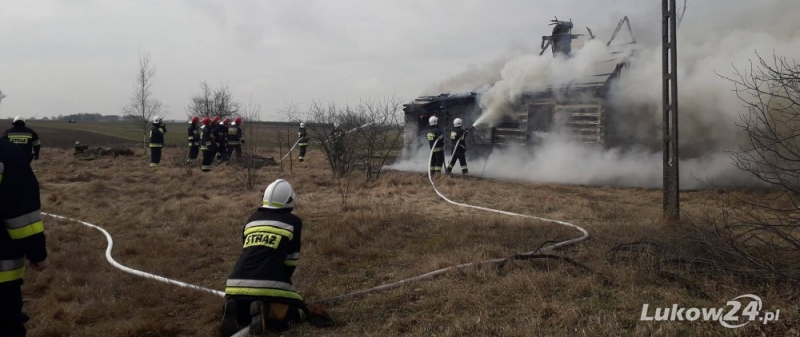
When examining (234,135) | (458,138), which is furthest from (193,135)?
(458,138)

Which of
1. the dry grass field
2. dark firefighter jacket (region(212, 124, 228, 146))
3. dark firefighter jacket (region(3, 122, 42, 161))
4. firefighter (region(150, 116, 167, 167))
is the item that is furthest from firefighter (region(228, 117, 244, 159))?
dark firefighter jacket (region(3, 122, 42, 161))

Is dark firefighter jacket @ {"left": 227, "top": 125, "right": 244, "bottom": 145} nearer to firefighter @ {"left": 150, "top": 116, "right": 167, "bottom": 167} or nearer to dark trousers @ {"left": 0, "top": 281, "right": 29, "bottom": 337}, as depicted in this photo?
firefighter @ {"left": 150, "top": 116, "right": 167, "bottom": 167}

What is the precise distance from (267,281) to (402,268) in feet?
6.35

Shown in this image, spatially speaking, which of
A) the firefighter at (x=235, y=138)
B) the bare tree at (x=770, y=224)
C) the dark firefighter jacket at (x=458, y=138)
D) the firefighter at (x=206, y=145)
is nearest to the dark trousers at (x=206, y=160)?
the firefighter at (x=206, y=145)

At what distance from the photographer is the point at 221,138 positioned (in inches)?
682

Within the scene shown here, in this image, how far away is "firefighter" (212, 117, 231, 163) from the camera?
671 inches

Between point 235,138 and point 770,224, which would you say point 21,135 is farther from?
point 770,224

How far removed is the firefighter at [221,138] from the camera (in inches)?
671

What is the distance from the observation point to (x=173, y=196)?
11.0 metres

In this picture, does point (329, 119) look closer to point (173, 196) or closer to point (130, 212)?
point (173, 196)

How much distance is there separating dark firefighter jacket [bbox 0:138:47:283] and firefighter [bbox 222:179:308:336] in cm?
128

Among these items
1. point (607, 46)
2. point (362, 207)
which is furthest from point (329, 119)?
point (607, 46)

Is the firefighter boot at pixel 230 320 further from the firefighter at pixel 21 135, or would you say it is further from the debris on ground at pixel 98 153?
the debris on ground at pixel 98 153

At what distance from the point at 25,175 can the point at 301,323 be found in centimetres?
212
